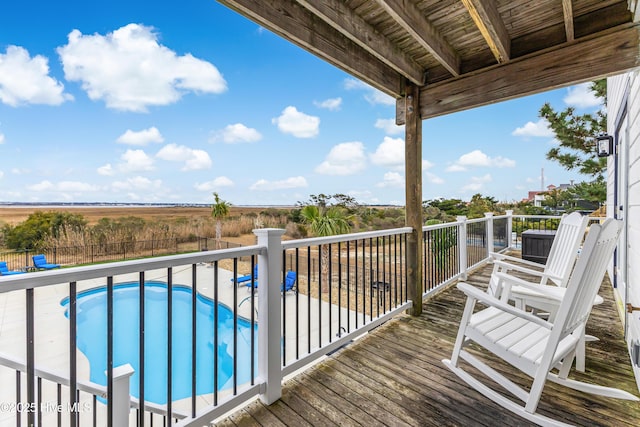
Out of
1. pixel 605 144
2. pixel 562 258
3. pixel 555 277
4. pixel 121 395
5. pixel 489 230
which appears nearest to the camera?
pixel 121 395

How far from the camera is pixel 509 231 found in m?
6.64

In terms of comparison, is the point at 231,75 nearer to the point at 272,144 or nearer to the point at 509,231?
the point at 272,144

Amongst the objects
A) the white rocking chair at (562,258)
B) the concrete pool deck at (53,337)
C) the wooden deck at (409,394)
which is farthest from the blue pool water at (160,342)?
the white rocking chair at (562,258)

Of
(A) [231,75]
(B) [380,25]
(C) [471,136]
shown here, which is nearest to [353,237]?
(B) [380,25]

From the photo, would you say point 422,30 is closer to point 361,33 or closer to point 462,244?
point 361,33

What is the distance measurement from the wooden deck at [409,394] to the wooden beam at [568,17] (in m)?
2.41

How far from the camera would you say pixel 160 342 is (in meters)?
6.95

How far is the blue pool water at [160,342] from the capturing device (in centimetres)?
535

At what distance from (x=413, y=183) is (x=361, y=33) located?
146 cm

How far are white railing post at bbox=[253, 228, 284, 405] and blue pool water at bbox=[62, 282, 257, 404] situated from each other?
9.38 ft

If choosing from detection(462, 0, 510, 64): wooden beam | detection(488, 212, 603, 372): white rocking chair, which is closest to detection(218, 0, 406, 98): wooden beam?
detection(462, 0, 510, 64): wooden beam

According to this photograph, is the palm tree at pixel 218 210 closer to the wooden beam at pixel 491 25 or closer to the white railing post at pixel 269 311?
the white railing post at pixel 269 311

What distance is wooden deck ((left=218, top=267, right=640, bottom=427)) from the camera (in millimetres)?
1650

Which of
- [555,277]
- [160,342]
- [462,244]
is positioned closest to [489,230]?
[462,244]
